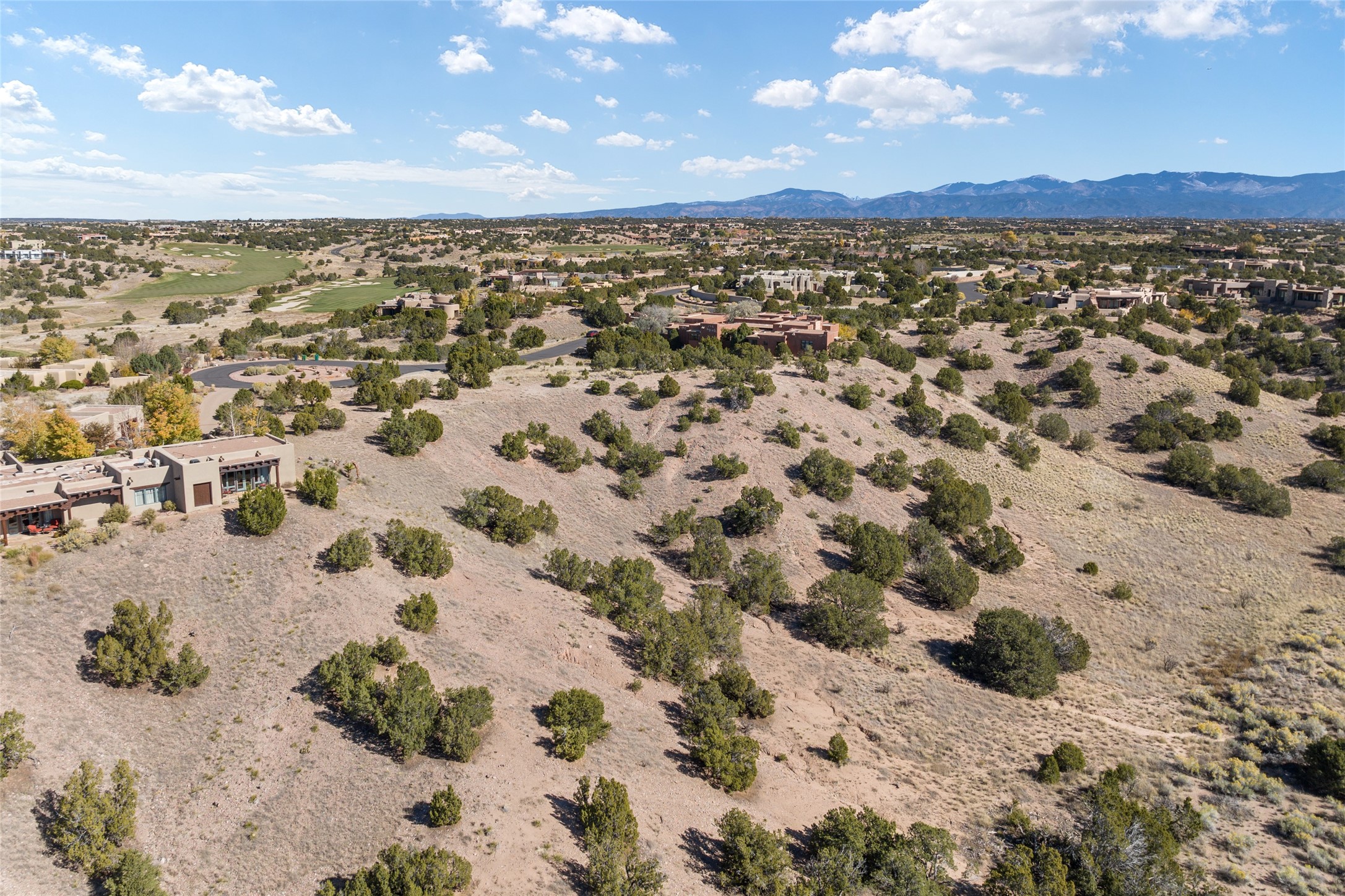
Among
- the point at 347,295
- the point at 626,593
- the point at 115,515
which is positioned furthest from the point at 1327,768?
the point at 347,295

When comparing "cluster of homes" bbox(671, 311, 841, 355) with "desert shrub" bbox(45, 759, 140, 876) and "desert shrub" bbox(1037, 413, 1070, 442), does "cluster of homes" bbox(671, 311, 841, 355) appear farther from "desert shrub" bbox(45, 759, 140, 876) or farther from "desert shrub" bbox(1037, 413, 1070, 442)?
"desert shrub" bbox(45, 759, 140, 876)

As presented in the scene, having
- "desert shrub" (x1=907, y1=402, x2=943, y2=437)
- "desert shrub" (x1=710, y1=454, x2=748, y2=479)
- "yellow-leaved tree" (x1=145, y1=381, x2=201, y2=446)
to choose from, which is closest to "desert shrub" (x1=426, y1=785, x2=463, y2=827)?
"yellow-leaved tree" (x1=145, y1=381, x2=201, y2=446)

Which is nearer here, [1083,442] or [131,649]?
[131,649]

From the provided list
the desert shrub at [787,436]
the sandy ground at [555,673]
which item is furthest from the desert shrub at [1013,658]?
the desert shrub at [787,436]

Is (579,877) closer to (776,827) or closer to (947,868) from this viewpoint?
(776,827)

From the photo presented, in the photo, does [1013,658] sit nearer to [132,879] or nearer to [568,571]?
[568,571]
